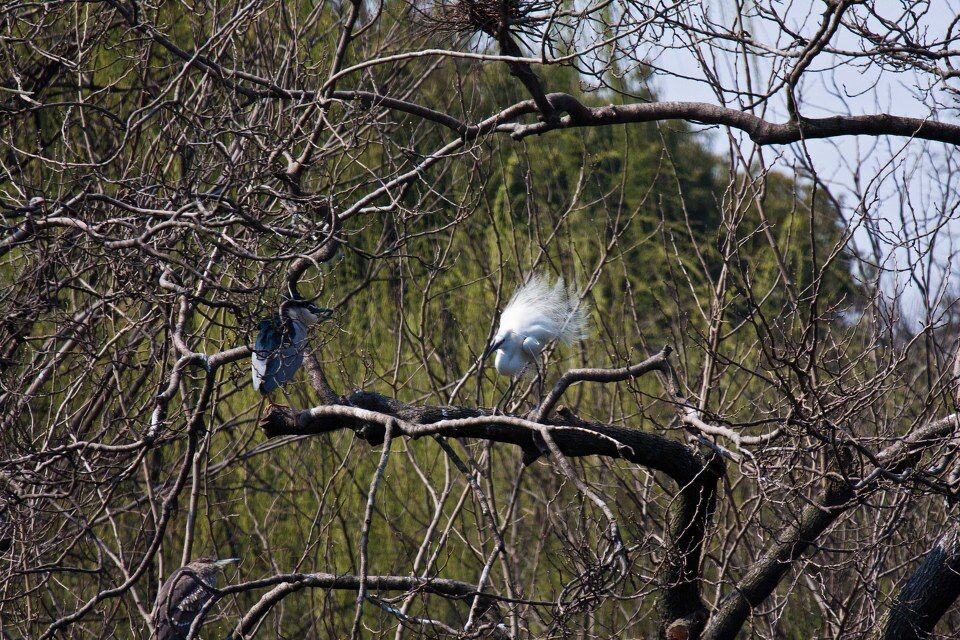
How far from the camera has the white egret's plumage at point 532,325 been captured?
4867mm

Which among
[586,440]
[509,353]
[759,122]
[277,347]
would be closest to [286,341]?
Result: [277,347]

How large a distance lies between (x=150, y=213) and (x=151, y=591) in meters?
3.84

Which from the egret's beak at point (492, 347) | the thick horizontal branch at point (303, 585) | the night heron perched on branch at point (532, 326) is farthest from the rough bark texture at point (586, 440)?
the egret's beak at point (492, 347)

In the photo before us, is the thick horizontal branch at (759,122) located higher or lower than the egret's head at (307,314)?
higher

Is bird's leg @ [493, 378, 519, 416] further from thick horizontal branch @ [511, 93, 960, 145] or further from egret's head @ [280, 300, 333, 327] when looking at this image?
thick horizontal branch @ [511, 93, 960, 145]

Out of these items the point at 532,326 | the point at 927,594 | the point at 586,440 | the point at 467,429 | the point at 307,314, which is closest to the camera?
the point at 467,429

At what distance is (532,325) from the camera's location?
16.0ft

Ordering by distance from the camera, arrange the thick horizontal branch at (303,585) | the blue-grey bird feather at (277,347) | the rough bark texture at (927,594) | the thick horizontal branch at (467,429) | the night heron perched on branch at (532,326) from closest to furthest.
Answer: the thick horizontal branch at (467,429)
the thick horizontal branch at (303,585)
the blue-grey bird feather at (277,347)
the rough bark texture at (927,594)
the night heron perched on branch at (532,326)

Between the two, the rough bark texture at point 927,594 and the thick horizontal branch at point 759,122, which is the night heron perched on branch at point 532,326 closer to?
the thick horizontal branch at point 759,122

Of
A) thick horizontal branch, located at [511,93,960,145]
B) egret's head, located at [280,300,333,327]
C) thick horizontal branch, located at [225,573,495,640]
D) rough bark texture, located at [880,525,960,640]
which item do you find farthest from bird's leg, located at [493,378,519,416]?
rough bark texture, located at [880,525,960,640]

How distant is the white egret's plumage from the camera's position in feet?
16.0

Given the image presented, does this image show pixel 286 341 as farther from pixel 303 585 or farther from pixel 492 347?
pixel 492 347

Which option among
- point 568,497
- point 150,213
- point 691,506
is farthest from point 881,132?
point 568,497

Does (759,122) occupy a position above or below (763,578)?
above
